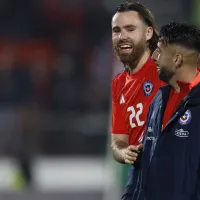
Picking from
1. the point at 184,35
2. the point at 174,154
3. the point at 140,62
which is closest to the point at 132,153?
the point at 174,154

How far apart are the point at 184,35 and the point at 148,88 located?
784 mm

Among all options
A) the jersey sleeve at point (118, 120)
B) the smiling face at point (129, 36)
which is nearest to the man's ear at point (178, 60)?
the smiling face at point (129, 36)

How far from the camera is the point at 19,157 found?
615 inches

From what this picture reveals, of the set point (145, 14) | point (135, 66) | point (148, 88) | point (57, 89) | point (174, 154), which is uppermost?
point (145, 14)

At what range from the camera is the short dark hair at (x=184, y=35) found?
4.21 m

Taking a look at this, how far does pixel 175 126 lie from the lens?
13.4 feet

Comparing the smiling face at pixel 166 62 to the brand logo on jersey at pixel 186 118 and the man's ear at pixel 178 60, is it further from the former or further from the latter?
the brand logo on jersey at pixel 186 118

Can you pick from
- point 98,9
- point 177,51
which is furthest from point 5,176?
point 177,51

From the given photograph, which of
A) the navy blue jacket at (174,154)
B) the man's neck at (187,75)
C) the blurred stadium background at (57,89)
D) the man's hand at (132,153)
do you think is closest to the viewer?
the navy blue jacket at (174,154)

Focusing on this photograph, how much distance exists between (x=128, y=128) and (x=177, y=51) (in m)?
1.04

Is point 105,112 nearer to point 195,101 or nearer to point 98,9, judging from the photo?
point 98,9

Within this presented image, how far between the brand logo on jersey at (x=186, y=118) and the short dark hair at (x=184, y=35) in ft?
1.25

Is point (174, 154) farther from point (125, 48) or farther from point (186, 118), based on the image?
point (125, 48)

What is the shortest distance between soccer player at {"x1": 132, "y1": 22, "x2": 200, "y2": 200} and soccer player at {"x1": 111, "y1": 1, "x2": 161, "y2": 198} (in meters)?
0.55
